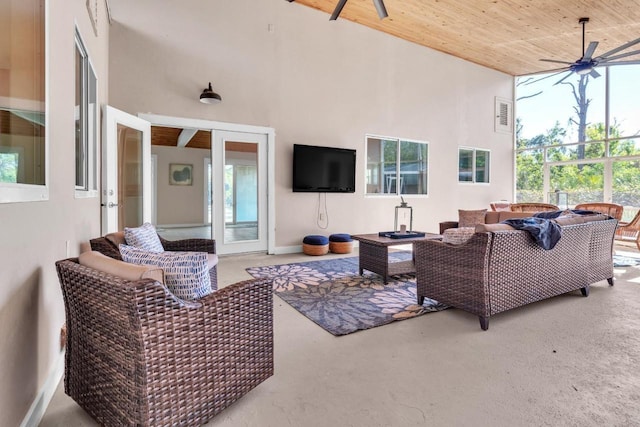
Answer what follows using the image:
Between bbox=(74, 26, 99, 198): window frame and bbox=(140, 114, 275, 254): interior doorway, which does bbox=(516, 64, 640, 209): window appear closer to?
bbox=(140, 114, 275, 254): interior doorway

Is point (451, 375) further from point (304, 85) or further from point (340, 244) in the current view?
point (304, 85)

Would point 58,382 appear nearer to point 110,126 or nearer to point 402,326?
point 402,326

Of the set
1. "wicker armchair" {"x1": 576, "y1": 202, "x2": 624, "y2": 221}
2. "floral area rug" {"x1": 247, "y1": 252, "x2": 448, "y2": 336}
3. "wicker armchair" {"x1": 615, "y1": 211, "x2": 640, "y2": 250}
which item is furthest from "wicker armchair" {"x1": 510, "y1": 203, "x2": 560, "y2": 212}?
"floral area rug" {"x1": 247, "y1": 252, "x2": 448, "y2": 336}

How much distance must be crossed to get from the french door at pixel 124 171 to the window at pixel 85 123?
29cm

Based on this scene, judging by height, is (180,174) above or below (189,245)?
above

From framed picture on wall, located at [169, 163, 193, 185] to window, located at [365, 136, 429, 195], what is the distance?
6.00 metres

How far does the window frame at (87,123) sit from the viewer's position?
8.97ft

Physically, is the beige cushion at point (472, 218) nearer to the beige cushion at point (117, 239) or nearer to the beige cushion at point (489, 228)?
the beige cushion at point (489, 228)

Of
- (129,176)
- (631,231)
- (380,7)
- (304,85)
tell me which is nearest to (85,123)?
(129,176)

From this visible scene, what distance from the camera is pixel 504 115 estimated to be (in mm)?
8617

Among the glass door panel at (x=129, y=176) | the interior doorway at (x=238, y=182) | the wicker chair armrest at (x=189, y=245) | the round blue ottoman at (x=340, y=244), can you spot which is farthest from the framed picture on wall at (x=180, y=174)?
the wicker chair armrest at (x=189, y=245)

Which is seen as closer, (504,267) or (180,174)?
(504,267)

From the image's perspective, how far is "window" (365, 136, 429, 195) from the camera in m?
6.61

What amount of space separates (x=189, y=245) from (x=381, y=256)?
6.78 ft
